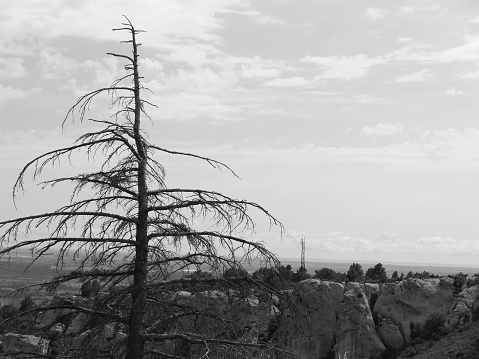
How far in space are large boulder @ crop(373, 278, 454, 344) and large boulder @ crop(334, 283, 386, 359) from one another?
658 mm

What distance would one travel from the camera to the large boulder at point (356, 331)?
29438 millimetres

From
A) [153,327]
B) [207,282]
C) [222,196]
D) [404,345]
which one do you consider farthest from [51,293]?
[404,345]

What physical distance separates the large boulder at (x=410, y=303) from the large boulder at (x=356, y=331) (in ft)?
2.16

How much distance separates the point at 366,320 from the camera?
30094 mm

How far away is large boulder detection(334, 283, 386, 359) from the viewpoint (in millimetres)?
29438

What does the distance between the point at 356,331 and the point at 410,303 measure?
2.93 meters

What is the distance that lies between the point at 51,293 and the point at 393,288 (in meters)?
24.0

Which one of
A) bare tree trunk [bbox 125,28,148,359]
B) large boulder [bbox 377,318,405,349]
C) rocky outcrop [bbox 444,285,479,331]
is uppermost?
bare tree trunk [bbox 125,28,148,359]

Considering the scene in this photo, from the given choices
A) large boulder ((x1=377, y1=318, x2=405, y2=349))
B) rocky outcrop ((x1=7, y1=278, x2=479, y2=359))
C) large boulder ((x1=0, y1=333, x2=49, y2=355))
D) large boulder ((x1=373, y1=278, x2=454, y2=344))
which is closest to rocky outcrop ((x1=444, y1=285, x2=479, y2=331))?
rocky outcrop ((x1=7, y1=278, x2=479, y2=359))

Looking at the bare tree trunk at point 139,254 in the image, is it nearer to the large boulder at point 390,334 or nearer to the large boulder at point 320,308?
the large boulder at point 320,308

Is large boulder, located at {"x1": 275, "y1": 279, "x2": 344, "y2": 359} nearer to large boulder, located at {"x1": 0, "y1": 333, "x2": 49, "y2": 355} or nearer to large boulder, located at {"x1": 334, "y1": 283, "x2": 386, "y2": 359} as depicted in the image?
large boulder, located at {"x1": 334, "y1": 283, "x2": 386, "y2": 359}

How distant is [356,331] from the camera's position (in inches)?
1172

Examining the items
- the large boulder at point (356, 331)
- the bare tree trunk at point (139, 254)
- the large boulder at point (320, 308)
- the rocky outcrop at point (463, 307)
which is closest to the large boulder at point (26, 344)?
the bare tree trunk at point (139, 254)

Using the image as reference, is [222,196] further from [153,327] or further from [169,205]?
[153,327]
